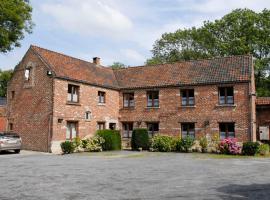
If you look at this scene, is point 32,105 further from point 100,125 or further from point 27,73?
point 100,125

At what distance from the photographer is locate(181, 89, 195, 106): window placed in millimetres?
28516

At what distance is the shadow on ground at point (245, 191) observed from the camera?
923 centimetres

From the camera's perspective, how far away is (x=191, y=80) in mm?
28688

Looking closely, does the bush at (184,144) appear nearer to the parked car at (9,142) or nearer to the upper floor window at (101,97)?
the upper floor window at (101,97)

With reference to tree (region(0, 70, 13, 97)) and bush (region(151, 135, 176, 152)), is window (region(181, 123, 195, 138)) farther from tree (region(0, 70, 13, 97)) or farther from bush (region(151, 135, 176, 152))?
tree (region(0, 70, 13, 97))

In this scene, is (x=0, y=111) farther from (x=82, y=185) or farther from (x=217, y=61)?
(x=82, y=185)

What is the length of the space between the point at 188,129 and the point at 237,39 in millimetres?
20474

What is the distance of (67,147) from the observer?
952 inches

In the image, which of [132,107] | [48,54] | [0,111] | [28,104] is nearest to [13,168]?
[28,104]

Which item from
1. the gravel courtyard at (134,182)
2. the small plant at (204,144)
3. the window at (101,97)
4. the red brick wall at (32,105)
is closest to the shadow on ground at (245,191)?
the gravel courtyard at (134,182)

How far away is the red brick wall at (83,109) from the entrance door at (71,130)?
1.19 feet

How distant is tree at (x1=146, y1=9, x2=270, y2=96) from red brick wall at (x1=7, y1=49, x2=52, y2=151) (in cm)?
2680

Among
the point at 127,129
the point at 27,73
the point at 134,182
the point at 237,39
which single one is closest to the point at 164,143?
the point at 127,129

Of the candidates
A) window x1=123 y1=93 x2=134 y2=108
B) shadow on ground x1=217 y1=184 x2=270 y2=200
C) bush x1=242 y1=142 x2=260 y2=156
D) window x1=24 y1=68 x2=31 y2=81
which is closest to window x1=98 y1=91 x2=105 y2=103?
window x1=123 y1=93 x2=134 y2=108
